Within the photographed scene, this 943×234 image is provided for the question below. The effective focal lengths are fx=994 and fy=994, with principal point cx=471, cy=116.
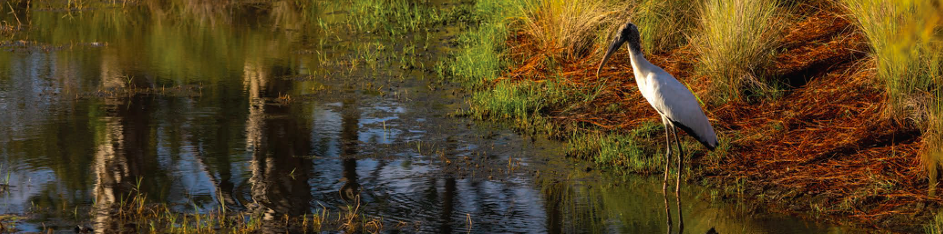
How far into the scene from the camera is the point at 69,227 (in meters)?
5.67

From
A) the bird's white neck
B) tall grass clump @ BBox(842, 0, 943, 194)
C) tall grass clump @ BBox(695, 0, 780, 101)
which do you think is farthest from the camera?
Result: tall grass clump @ BBox(695, 0, 780, 101)

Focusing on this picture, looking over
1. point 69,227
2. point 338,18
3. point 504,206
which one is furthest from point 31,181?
point 338,18

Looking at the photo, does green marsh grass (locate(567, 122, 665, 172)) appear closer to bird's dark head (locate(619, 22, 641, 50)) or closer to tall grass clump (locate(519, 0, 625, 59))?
bird's dark head (locate(619, 22, 641, 50))

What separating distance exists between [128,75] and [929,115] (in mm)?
8193

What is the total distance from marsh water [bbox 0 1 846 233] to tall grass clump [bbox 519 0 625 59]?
123 cm

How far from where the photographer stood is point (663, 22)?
1058cm

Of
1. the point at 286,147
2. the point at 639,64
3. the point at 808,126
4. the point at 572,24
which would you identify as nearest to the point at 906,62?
the point at 808,126

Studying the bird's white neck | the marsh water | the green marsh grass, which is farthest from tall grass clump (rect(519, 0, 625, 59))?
the bird's white neck

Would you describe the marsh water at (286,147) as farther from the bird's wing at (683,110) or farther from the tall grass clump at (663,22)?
the tall grass clump at (663,22)

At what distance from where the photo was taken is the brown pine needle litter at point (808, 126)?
6.41 m

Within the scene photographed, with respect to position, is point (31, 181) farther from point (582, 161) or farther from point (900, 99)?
point (900, 99)

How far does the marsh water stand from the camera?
20.4ft

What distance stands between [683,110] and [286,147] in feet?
10.2

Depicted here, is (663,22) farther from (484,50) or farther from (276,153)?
(276,153)
